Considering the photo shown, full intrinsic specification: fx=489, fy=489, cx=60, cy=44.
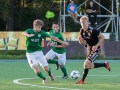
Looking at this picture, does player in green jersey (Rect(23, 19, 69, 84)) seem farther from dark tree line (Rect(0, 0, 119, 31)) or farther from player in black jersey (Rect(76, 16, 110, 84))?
dark tree line (Rect(0, 0, 119, 31))

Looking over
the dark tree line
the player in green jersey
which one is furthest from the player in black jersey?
the dark tree line

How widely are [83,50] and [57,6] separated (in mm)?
19237

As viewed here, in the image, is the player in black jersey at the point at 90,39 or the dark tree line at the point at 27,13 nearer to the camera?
the player in black jersey at the point at 90,39

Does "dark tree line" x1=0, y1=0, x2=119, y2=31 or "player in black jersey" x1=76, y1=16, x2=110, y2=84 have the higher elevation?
"player in black jersey" x1=76, y1=16, x2=110, y2=84

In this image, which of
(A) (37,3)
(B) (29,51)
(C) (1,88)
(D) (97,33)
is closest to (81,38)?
(D) (97,33)

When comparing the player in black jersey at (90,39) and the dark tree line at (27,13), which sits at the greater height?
the player in black jersey at (90,39)

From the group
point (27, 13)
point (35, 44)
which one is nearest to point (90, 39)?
point (35, 44)

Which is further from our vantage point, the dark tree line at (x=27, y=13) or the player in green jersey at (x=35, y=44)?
the dark tree line at (x=27, y=13)

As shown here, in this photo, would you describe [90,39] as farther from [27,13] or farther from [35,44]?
[27,13]

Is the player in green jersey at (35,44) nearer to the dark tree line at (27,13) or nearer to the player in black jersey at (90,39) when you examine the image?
the player in black jersey at (90,39)

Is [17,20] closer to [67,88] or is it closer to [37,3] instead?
[37,3]

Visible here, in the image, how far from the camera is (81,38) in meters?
13.7

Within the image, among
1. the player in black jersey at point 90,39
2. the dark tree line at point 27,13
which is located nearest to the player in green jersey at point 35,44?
the player in black jersey at point 90,39

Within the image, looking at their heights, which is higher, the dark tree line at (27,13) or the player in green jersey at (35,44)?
the player in green jersey at (35,44)
